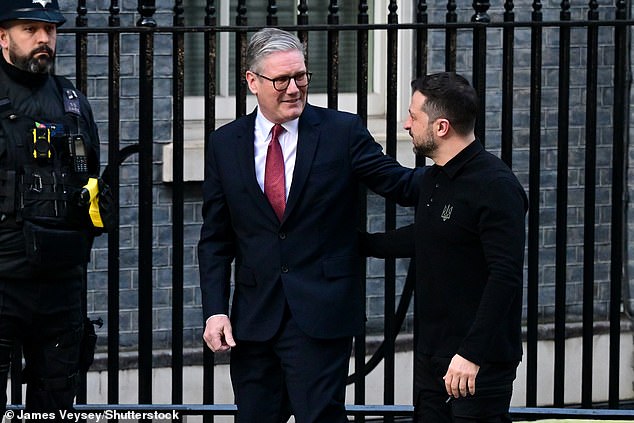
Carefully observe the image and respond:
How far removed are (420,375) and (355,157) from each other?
79 centimetres

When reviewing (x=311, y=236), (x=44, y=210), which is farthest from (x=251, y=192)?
(x=44, y=210)

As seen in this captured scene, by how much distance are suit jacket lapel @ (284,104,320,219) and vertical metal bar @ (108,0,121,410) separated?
1.10 meters

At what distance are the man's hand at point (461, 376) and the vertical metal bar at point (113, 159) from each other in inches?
70.1

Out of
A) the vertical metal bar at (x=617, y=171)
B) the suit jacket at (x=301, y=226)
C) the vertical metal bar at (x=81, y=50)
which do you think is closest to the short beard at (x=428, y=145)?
the suit jacket at (x=301, y=226)

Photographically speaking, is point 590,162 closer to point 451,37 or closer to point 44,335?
point 451,37

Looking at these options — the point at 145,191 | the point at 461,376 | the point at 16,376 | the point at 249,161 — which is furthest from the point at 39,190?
the point at 461,376

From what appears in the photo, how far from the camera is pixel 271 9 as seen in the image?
6559 mm

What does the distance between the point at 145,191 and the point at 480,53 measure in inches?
58.7

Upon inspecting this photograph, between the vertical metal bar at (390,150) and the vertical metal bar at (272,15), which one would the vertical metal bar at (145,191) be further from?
the vertical metal bar at (390,150)

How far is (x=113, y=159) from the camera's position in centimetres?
660

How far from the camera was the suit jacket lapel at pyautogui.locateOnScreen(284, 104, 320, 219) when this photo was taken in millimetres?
5668

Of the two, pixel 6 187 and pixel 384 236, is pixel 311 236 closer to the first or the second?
pixel 384 236

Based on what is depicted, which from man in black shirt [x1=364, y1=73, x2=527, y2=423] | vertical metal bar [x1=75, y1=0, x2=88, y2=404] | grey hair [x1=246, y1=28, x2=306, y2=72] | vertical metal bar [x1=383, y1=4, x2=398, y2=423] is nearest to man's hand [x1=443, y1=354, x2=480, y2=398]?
man in black shirt [x1=364, y1=73, x2=527, y2=423]

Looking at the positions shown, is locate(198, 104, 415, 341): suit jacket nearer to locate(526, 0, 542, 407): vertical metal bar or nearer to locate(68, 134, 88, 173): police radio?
locate(68, 134, 88, 173): police radio
